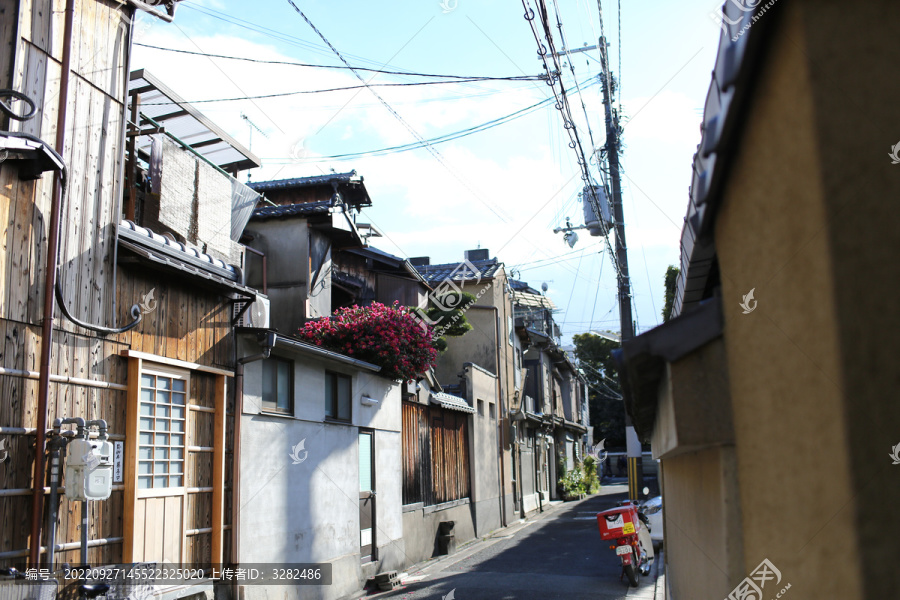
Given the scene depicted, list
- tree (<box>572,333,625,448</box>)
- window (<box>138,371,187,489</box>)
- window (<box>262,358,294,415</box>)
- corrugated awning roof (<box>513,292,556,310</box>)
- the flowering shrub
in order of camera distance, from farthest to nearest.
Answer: tree (<box>572,333,625,448</box>) < corrugated awning roof (<box>513,292,556,310</box>) < the flowering shrub < window (<box>262,358,294,415</box>) < window (<box>138,371,187,489</box>)

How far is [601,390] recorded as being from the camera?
6003cm

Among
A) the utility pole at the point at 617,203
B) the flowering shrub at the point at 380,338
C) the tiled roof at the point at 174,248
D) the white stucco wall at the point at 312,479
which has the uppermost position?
the utility pole at the point at 617,203

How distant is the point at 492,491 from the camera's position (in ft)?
71.8

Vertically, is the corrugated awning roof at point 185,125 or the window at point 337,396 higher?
the corrugated awning roof at point 185,125

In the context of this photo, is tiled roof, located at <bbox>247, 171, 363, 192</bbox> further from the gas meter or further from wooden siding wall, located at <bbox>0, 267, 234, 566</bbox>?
the gas meter

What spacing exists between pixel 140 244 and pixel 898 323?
7574mm

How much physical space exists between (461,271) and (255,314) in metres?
16.9

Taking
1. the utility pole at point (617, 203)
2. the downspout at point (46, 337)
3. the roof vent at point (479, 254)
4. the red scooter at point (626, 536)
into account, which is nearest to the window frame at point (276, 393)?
the downspout at point (46, 337)

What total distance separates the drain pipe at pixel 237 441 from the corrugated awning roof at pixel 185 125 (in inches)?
143

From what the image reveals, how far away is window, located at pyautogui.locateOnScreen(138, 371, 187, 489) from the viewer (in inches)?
303

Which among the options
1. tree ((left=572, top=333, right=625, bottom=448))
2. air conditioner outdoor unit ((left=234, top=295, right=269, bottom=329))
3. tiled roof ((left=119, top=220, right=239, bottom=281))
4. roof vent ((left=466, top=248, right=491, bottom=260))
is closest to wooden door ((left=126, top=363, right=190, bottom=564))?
tiled roof ((left=119, top=220, right=239, bottom=281))

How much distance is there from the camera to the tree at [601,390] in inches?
2274

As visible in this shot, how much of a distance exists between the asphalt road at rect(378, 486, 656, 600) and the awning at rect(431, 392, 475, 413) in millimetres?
3483

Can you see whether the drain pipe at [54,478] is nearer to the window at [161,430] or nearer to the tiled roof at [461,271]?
the window at [161,430]
